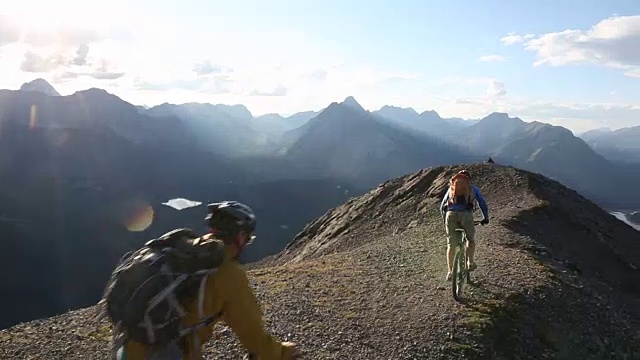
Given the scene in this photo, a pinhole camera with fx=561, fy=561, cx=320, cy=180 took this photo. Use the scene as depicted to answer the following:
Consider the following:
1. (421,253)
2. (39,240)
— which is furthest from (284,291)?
(39,240)

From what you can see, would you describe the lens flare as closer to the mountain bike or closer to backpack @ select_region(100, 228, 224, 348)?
the mountain bike

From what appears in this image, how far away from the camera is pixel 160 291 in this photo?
452 cm

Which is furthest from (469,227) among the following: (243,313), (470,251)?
(243,313)

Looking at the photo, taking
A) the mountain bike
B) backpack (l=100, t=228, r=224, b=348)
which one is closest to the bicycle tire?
the mountain bike

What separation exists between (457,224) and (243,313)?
12.1 m

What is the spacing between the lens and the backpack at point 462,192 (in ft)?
51.1

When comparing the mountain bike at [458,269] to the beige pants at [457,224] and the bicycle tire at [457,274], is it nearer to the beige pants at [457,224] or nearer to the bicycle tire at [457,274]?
the bicycle tire at [457,274]

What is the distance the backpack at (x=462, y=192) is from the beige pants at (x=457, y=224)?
0.26 meters

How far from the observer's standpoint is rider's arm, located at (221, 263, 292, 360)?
451cm

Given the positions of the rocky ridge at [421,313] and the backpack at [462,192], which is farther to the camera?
the backpack at [462,192]

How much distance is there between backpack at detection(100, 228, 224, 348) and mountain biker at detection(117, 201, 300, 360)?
7 cm

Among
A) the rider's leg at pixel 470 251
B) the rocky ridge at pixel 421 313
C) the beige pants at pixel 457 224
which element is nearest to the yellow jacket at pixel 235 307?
the rocky ridge at pixel 421 313

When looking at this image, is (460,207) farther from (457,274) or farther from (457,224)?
(457,274)

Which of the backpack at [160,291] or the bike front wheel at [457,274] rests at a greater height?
the backpack at [160,291]
